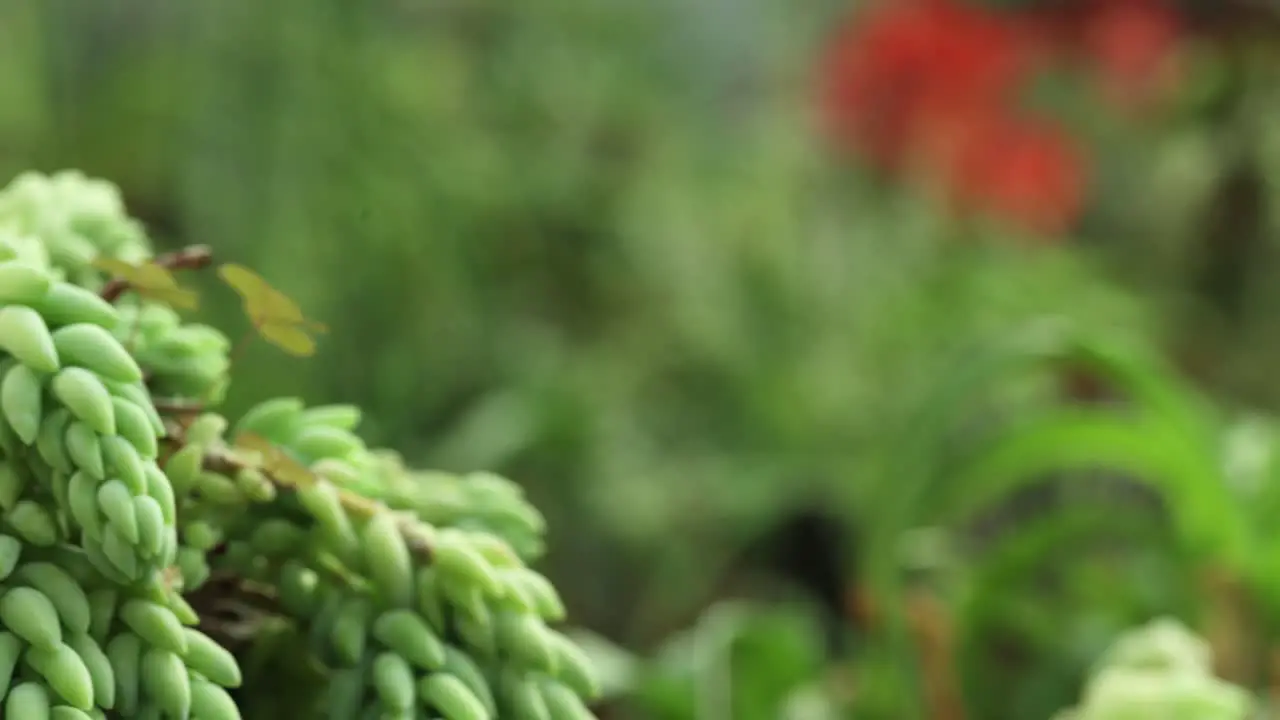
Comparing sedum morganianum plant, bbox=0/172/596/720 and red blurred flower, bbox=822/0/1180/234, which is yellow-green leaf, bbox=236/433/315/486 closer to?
sedum morganianum plant, bbox=0/172/596/720

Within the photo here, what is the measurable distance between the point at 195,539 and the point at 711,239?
1003mm

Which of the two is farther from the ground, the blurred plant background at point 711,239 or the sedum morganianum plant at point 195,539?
the blurred plant background at point 711,239

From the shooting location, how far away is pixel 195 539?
1.01ft

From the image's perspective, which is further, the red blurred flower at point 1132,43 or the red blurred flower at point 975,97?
the red blurred flower at point 975,97

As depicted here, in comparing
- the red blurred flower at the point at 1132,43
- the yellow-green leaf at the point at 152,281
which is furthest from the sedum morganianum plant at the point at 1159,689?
the red blurred flower at the point at 1132,43

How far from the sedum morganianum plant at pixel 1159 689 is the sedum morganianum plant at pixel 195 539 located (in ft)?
0.55

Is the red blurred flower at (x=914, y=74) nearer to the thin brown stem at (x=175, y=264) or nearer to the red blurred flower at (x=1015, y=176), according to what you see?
the red blurred flower at (x=1015, y=176)

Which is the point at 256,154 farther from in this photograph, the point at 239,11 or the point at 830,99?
the point at 830,99

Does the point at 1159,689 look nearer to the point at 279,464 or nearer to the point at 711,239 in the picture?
the point at 279,464

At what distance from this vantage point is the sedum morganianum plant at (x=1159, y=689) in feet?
1.33

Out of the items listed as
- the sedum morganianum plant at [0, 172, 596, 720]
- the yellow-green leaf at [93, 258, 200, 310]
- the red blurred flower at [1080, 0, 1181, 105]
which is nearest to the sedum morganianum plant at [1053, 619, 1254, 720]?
the sedum morganianum plant at [0, 172, 596, 720]

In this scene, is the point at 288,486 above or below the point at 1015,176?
below

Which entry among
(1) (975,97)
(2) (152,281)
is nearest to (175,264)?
(2) (152,281)

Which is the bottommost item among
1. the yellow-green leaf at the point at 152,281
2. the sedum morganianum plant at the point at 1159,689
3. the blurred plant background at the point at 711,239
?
the yellow-green leaf at the point at 152,281
